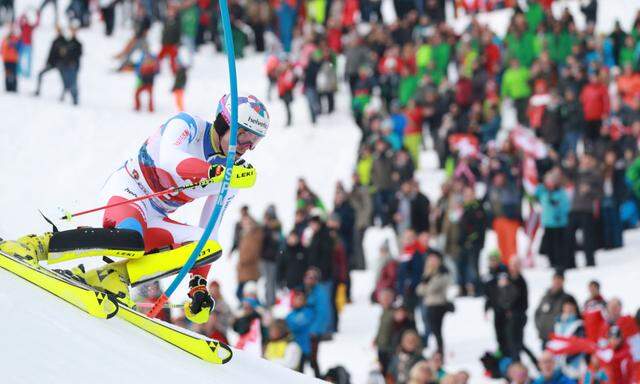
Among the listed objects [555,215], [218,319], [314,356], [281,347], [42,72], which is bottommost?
[314,356]

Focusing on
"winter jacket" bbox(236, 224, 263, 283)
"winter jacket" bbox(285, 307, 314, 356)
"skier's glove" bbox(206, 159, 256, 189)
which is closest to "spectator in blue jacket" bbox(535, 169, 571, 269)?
"winter jacket" bbox(236, 224, 263, 283)

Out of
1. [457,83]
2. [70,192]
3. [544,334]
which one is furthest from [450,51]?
[544,334]

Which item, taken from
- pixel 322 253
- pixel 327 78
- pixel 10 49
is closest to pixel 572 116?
pixel 327 78

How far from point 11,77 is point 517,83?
930 cm

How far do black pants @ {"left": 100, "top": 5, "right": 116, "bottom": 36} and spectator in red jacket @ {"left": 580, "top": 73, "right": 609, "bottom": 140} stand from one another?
1327 cm

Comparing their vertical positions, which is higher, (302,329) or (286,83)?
(286,83)

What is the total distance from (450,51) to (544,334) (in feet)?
36.3

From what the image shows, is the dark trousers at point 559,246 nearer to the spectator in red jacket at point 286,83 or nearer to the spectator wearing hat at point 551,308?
the spectator wearing hat at point 551,308

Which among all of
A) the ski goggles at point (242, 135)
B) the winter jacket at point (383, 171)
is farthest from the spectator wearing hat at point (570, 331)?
the winter jacket at point (383, 171)

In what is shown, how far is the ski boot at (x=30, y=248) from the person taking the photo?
852cm

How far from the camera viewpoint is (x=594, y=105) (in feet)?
69.6

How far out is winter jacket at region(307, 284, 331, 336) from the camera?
15.6 meters

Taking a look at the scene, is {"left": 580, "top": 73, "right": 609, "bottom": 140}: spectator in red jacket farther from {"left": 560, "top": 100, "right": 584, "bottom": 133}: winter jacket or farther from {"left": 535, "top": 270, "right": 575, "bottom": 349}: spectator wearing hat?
{"left": 535, "top": 270, "right": 575, "bottom": 349}: spectator wearing hat

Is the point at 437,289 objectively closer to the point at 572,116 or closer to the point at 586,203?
the point at 586,203
